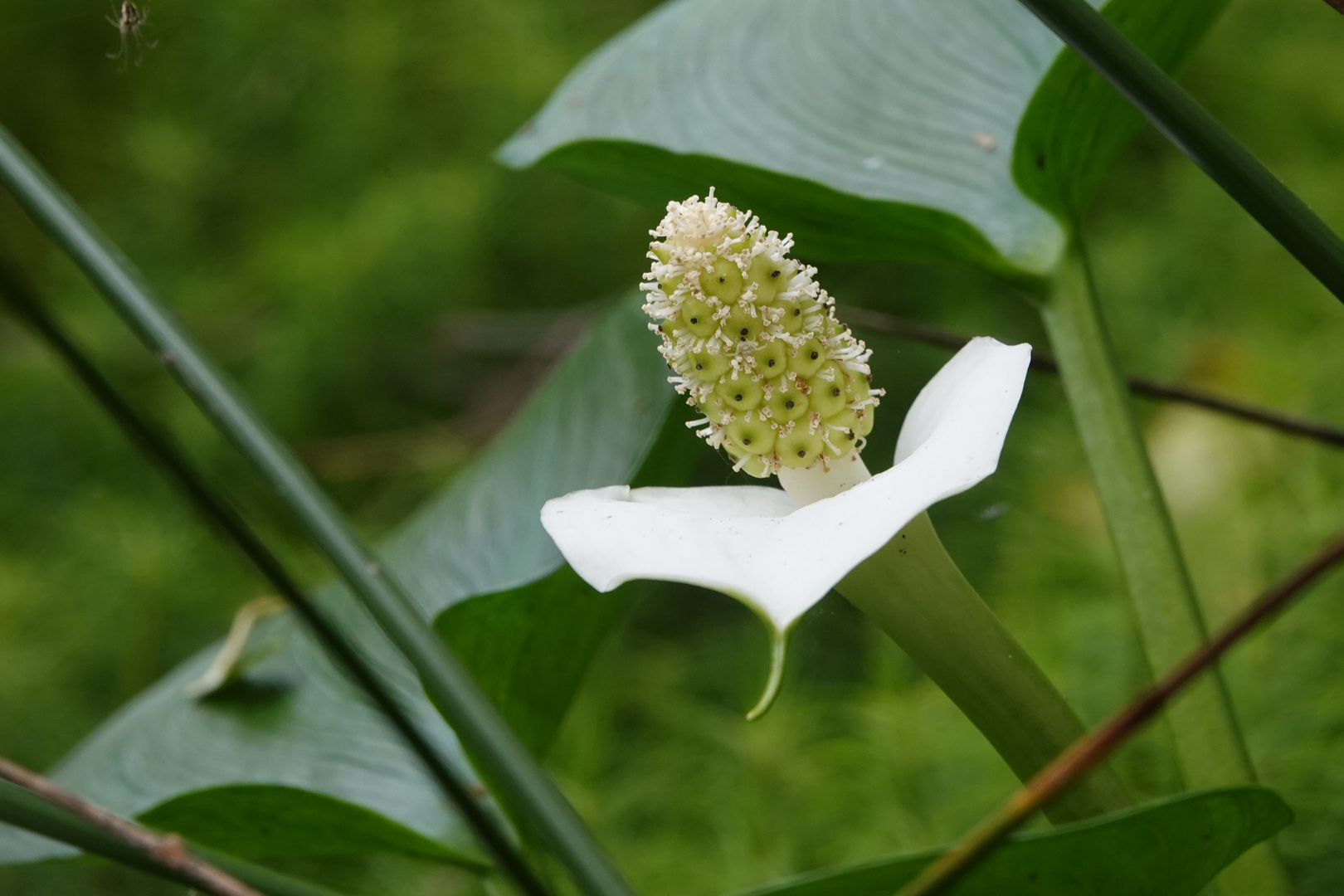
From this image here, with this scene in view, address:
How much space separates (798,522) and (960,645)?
0.04m

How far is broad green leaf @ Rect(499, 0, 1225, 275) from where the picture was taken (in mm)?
248

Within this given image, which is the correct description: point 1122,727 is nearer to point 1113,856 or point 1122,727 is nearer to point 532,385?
point 1113,856

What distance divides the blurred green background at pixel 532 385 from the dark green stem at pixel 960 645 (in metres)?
0.04

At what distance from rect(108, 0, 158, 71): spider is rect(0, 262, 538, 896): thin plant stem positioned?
5 cm

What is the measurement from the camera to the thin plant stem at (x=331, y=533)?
0.12 m

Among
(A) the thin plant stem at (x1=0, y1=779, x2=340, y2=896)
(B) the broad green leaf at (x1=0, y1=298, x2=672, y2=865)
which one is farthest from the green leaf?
(A) the thin plant stem at (x1=0, y1=779, x2=340, y2=896)

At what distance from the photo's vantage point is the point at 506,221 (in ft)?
2.41

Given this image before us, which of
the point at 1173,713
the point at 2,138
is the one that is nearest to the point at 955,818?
the point at 1173,713

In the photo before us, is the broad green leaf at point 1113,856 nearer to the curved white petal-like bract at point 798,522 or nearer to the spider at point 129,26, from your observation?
the curved white petal-like bract at point 798,522

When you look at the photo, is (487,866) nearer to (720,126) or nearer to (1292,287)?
(720,126)

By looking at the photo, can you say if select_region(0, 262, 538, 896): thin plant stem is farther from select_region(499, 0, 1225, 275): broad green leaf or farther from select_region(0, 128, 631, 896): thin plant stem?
select_region(499, 0, 1225, 275): broad green leaf

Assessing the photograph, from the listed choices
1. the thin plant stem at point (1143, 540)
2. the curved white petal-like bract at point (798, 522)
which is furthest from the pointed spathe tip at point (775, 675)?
the thin plant stem at point (1143, 540)

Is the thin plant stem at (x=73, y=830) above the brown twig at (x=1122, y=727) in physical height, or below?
below

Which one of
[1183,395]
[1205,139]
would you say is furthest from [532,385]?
[1205,139]
